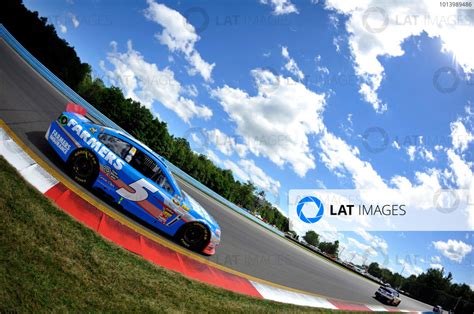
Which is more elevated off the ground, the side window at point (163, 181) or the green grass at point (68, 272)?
the side window at point (163, 181)

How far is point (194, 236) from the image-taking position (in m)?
6.84

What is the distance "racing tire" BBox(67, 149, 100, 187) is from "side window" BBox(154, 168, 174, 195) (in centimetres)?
124

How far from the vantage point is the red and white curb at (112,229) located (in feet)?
16.8

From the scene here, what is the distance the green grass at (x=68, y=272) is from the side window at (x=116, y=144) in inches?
68.7

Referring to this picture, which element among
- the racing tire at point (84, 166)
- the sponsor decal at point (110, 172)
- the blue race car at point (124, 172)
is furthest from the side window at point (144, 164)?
the racing tire at point (84, 166)

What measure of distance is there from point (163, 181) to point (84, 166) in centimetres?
170

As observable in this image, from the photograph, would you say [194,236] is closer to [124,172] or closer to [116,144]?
[124,172]

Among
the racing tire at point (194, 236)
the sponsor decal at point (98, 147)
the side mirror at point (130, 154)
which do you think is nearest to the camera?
the sponsor decal at point (98, 147)

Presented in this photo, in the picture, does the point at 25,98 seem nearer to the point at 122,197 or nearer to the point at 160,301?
the point at 122,197

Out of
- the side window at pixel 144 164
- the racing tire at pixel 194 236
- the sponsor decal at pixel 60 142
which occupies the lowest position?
the racing tire at pixel 194 236

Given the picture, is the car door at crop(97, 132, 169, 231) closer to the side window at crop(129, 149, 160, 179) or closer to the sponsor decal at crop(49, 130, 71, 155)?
the side window at crop(129, 149, 160, 179)

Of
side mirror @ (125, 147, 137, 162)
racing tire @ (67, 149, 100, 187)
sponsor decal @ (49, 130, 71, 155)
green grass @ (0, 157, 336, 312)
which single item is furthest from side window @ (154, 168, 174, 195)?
sponsor decal @ (49, 130, 71, 155)

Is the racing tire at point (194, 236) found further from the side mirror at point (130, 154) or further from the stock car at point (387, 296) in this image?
the stock car at point (387, 296)

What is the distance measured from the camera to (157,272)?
4793 millimetres
